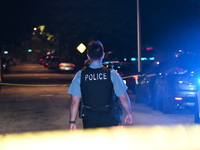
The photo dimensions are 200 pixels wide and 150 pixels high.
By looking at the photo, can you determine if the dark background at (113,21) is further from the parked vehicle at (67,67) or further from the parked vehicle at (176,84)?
the parked vehicle at (176,84)

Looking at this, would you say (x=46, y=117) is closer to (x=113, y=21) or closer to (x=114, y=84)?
(x=114, y=84)

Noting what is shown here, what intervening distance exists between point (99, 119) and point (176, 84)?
737 centimetres

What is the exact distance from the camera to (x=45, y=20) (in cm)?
4941

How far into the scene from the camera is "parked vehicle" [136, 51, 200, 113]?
12.8m

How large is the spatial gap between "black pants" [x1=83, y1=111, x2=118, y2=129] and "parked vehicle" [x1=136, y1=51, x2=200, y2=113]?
558 cm

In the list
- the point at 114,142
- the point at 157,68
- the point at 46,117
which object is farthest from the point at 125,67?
the point at 114,142

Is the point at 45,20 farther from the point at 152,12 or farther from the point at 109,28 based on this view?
the point at 152,12

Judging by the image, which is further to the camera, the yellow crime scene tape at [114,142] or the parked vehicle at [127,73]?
the parked vehicle at [127,73]

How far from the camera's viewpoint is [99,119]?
5859 millimetres

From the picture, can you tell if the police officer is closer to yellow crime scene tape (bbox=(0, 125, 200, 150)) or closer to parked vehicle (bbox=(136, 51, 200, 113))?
yellow crime scene tape (bbox=(0, 125, 200, 150))

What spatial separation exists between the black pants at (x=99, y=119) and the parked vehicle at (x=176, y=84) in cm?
558

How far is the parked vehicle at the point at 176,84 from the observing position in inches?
504

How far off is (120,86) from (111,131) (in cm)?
66

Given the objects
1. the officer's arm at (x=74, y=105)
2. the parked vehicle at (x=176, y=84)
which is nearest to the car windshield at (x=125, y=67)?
the parked vehicle at (x=176, y=84)
